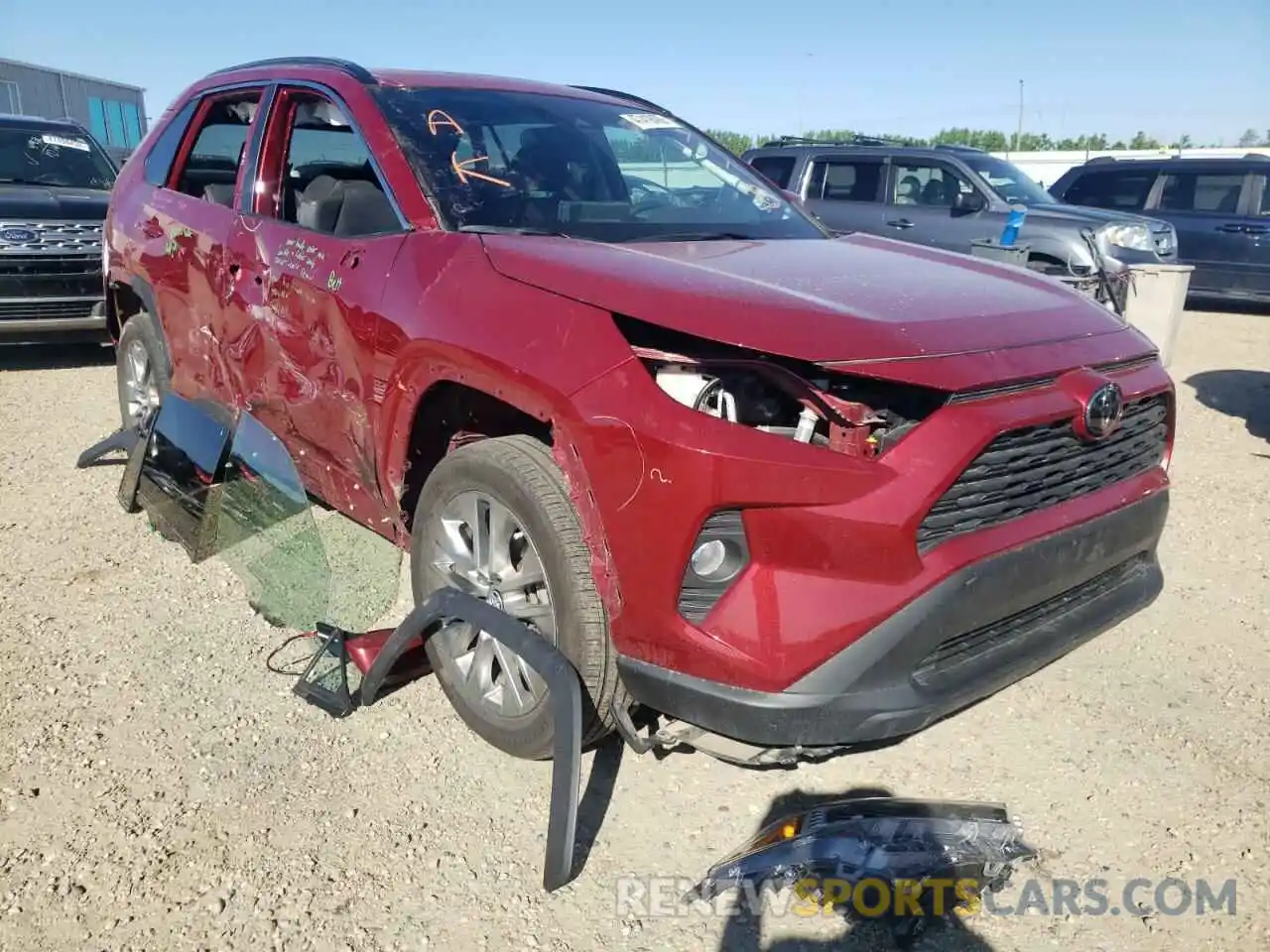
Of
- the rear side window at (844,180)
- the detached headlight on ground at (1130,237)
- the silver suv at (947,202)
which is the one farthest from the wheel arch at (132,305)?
the detached headlight on ground at (1130,237)

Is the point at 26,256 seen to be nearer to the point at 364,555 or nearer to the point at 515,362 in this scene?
the point at 364,555

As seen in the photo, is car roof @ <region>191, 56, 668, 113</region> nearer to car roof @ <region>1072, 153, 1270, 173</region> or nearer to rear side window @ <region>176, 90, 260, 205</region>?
rear side window @ <region>176, 90, 260, 205</region>

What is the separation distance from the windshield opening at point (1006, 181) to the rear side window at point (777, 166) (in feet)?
5.91

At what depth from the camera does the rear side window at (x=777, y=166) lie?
426 inches

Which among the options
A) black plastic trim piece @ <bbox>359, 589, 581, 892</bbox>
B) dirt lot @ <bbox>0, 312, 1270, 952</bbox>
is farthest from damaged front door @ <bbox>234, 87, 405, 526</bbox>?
black plastic trim piece @ <bbox>359, 589, 581, 892</bbox>

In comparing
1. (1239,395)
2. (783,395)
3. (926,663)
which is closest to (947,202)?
(1239,395)

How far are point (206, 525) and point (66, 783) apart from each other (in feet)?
4.81

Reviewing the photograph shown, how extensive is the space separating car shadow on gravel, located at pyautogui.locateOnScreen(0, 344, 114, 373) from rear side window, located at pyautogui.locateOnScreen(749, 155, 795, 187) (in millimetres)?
6659

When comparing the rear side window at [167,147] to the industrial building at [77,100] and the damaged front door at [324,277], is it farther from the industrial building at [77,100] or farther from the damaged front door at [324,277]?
the industrial building at [77,100]

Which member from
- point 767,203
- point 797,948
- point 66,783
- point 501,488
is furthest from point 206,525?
point 797,948

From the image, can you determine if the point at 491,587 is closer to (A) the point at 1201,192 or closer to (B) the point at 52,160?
(B) the point at 52,160

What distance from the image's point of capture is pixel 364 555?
13.1ft

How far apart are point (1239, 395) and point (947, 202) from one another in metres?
3.55

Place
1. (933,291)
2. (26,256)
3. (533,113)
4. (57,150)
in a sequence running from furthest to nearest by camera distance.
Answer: (57,150), (26,256), (533,113), (933,291)
